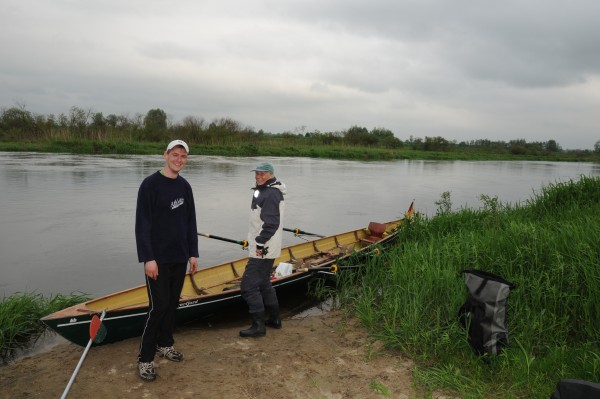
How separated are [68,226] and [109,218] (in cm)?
108

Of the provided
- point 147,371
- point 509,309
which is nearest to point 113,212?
point 147,371

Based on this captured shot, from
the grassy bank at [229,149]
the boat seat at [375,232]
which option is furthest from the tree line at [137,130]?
the boat seat at [375,232]

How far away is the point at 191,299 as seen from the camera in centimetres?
473

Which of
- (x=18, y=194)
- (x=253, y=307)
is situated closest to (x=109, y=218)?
(x=18, y=194)

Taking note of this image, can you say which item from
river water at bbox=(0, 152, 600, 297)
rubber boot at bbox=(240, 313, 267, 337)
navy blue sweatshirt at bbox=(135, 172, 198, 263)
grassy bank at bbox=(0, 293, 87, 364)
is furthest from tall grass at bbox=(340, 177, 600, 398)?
river water at bbox=(0, 152, 600, 297)

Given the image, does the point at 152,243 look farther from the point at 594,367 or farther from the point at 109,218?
the point at 109,218

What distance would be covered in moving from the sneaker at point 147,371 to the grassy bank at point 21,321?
1.78 m

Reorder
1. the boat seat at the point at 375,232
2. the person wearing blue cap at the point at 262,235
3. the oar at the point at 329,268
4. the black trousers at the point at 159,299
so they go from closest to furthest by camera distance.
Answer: the black trousers at the point at 159,299 → the person wearing blue cap at the point at 262,235 → the oar at the point at 329,268 → the boat seat at the point at 375,232

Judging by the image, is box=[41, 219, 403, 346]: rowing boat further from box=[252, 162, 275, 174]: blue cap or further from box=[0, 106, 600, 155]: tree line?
box=[0, 106, 600, 155]: tree line

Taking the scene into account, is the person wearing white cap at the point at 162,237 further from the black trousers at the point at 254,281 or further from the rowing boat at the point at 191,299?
the black trousers at the point at 254,281

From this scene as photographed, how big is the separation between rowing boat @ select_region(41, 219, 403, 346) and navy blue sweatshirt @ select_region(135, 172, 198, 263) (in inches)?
42.8

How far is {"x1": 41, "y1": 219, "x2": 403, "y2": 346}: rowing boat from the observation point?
387 centimetres

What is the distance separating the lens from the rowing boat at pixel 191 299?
3873mm

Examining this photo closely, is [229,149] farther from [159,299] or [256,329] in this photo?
[159,299]
